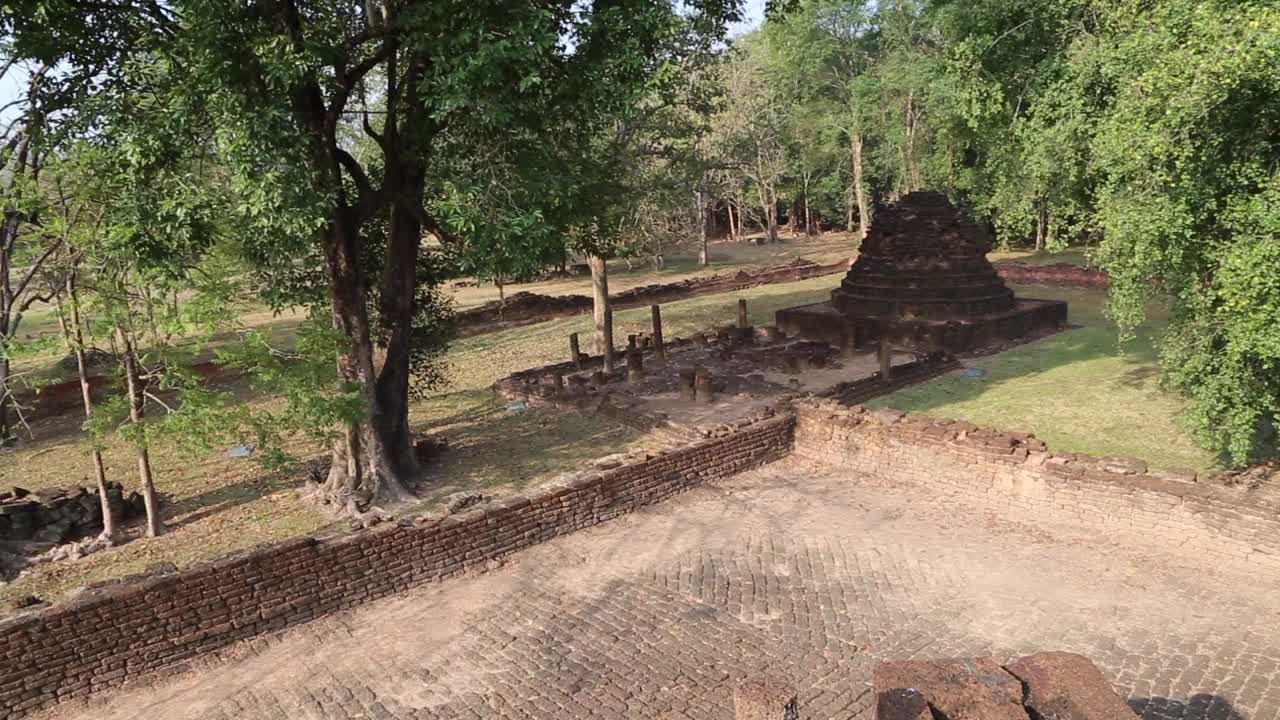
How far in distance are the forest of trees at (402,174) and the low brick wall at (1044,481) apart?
90 centimetres

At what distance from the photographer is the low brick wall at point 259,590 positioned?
23.1 ft

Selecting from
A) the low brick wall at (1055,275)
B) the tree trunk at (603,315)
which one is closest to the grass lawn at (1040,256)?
the low brick wall at (1055,275)

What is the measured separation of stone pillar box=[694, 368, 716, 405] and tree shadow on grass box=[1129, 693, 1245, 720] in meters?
9.68

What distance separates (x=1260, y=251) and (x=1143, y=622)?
3.80m

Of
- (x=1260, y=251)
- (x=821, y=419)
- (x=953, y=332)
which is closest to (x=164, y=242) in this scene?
(x=821, y=419)

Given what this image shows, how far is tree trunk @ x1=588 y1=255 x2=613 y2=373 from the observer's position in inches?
752

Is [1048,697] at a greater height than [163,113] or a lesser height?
lesser

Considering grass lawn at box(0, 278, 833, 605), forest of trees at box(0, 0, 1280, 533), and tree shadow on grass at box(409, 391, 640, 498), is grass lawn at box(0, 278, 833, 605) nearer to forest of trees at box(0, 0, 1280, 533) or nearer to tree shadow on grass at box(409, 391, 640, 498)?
tree shadow on grass at box(409, 391, 640, 498)

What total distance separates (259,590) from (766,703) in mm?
5513

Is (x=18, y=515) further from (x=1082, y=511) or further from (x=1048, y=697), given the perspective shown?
(x=1082, y=511)

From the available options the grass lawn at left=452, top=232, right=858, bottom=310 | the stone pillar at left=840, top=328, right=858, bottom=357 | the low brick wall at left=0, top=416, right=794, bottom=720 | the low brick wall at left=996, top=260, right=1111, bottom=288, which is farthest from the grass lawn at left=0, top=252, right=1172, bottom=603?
the grass lawn at left=452, top=232, right=858, bottom=310

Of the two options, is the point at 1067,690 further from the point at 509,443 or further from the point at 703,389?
the point at 703,389

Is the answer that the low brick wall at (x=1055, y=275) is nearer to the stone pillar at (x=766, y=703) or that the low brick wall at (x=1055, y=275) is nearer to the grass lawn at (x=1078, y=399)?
the grass lawn at (x=1078, y=399)

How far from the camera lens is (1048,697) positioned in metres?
5.29
